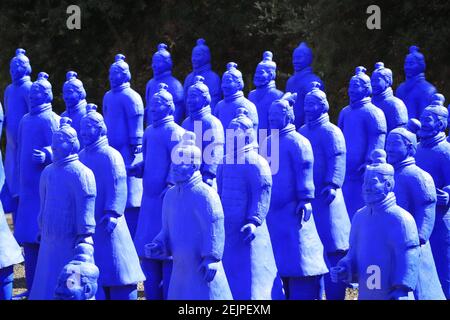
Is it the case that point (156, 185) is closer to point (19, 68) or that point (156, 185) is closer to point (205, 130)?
point (205, 130)

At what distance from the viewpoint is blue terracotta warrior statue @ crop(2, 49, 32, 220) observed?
11.7 m

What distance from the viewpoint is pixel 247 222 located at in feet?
27.8

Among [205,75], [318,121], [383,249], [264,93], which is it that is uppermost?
[205,75]

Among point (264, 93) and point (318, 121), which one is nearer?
point (318, 121)

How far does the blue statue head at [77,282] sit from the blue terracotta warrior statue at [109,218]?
179 centimetres

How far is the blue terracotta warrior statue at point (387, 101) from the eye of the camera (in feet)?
38.3

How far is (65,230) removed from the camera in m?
8.16

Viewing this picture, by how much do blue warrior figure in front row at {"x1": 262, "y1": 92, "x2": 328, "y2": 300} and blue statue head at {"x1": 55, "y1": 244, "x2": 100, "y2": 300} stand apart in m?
2.40

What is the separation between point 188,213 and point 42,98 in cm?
312

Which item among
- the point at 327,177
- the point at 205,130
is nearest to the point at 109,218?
the point at 205,130

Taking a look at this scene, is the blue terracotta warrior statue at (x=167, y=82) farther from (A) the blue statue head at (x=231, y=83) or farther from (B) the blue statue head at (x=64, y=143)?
(B) the blue statue head at (x=64, y=143)

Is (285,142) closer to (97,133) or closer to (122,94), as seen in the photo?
(97,133)

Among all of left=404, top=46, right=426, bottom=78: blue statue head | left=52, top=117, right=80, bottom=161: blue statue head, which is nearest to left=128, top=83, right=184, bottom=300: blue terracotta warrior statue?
left=52, top=117, right=80, bottom=161: blue statue head

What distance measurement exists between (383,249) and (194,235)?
1.18 m
